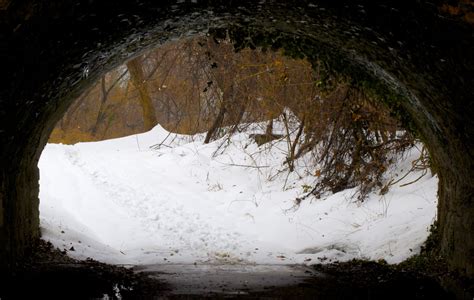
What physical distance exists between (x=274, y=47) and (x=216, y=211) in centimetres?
598

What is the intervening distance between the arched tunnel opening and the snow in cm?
143

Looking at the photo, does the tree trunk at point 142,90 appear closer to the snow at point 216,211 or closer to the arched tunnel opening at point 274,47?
the snow at point 216,211

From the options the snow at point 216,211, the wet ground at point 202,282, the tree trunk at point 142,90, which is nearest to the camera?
the wet ground at point 202,282

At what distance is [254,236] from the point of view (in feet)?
31.2

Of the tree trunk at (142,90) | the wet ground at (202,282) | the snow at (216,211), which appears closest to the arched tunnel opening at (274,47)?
the wet ground at (202,282)

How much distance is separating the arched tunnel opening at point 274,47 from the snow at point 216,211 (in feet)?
4.70

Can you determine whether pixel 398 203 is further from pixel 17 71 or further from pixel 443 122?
pixel 17 71

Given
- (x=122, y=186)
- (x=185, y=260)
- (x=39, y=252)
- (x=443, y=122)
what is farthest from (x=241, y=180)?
(x=443, y=122)

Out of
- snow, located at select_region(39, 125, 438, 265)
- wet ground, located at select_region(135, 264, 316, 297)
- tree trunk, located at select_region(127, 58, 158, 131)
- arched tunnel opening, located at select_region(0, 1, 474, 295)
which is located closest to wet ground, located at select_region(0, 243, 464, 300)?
wet ground, located at select_region(135, 264, 316, 297)

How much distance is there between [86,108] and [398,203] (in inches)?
1130

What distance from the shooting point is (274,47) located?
5914 millimetres

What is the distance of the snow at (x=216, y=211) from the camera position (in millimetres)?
7473

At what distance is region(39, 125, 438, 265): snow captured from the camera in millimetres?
7473

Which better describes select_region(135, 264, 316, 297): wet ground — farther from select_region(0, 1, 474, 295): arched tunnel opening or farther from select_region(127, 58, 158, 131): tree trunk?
select_region(127, 58, 158, 131): tree trunk
